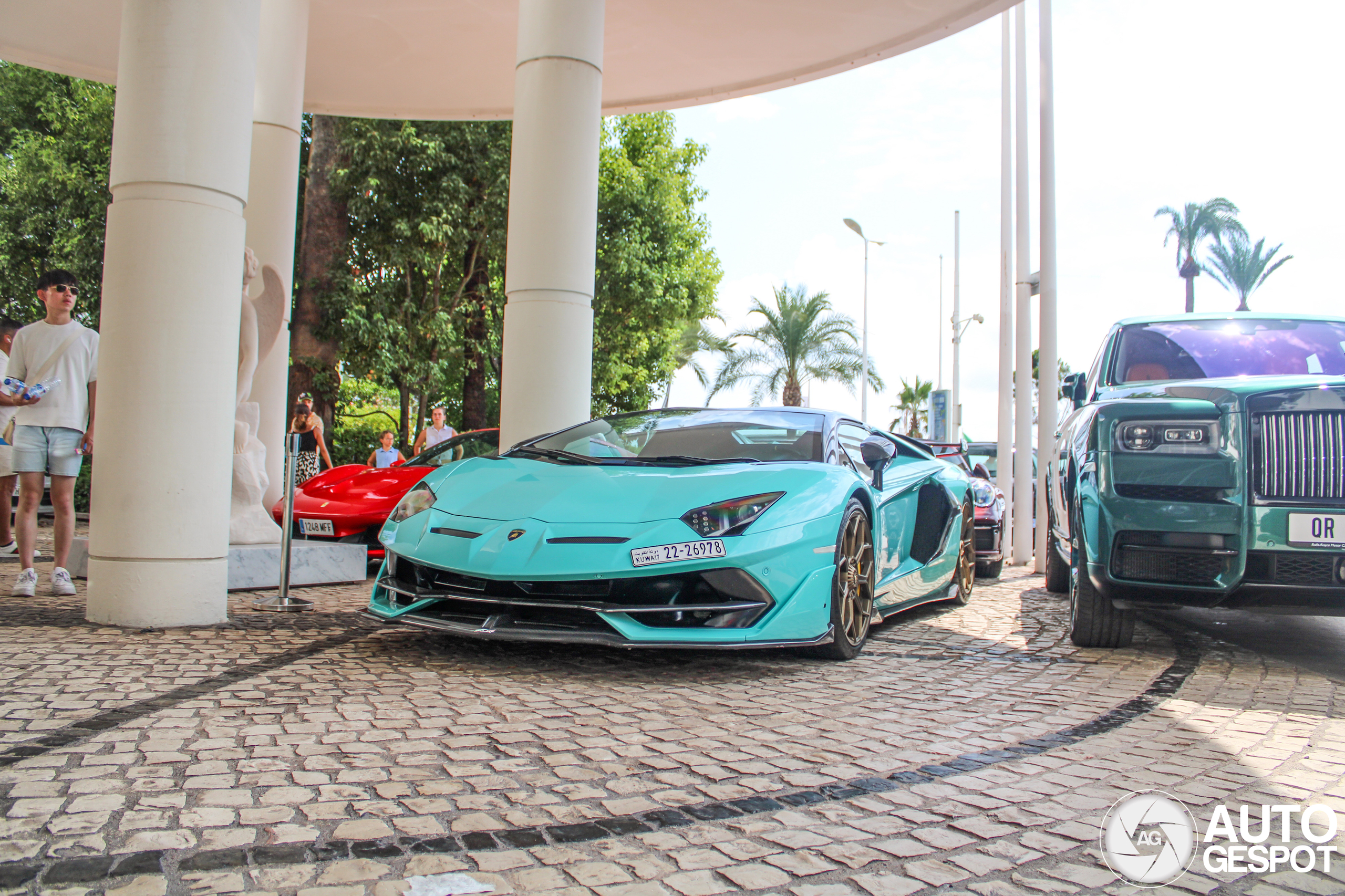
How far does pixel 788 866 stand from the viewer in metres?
1.95

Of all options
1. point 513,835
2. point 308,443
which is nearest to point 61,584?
point 308,443

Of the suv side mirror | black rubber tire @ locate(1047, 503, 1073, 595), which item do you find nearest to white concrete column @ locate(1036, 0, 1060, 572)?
black rubber tire @ locate(1047, 503, 1073, 595)

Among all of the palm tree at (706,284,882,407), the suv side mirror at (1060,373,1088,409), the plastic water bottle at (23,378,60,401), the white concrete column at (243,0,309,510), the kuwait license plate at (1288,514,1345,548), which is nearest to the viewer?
the kuwait license plate at (1288,514,1345,548)

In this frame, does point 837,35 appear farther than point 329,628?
Yes

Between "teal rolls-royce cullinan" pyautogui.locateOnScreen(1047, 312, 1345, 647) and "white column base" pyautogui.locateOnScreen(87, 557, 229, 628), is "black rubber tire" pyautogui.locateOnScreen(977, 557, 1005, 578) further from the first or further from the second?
"white column base" pyautogui.locateOnScreen(87, 557, 229, 628)

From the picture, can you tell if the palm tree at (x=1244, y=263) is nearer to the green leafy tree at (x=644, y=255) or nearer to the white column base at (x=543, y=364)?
the green leafy tree at (x=644, y=255)

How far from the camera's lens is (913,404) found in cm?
6869

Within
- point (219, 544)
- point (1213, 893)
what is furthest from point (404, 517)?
point (1213, 893)

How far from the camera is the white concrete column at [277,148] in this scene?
394 inches

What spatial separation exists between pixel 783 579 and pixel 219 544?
3.02m

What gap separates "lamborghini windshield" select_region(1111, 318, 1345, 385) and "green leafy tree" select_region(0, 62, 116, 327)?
18.6 m

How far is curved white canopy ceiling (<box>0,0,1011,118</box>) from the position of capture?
10773 mm

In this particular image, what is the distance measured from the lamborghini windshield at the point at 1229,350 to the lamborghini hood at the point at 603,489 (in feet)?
7.76

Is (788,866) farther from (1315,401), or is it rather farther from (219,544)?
(219,544)
